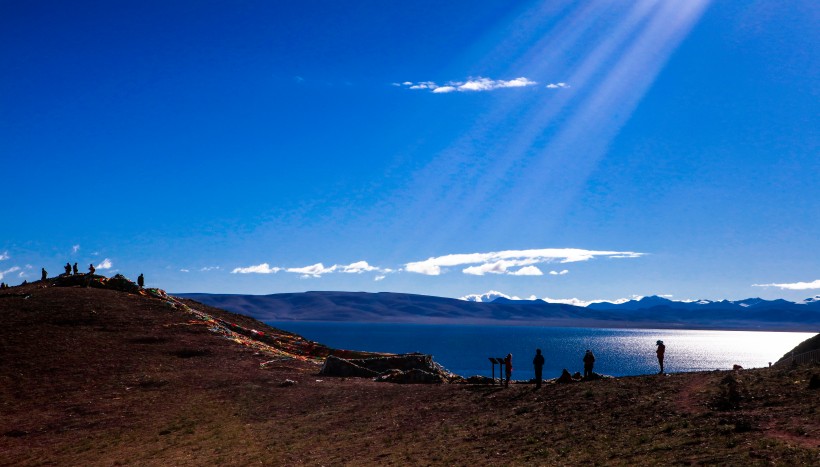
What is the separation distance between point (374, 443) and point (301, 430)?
6245 millimetres

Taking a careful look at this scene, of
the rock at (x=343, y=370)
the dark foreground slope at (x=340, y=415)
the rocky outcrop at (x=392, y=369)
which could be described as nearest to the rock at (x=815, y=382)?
the dark foreground slope at (x=340, y=415)

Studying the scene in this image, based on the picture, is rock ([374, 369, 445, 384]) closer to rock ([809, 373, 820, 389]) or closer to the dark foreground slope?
the dark foreground slope

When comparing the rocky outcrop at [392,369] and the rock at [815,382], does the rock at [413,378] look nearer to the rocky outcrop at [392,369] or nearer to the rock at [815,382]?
Result: the rocky outcrop at [392,369]

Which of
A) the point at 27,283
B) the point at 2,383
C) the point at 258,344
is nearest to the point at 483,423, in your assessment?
the point at 2,383

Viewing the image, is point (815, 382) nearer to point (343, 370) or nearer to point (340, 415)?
point (340, 415)

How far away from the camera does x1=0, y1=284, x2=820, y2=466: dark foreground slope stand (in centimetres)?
2391

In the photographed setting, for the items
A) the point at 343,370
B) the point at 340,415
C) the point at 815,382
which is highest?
the point at 815,382

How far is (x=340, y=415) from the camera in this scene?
37.2 m

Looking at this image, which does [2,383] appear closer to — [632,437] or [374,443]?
[374,443]

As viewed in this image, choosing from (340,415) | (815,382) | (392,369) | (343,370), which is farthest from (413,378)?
(815,382)

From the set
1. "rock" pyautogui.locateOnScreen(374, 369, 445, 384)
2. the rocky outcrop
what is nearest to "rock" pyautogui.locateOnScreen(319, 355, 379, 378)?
the rocky outcrop

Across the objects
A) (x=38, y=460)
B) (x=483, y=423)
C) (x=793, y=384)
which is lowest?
(x=38, y=460)

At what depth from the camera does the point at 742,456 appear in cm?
1986

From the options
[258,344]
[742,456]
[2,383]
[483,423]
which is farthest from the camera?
[258,344]
